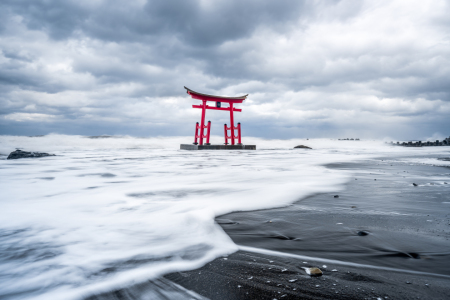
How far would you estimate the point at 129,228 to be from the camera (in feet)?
5.40

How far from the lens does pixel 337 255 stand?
121 cm

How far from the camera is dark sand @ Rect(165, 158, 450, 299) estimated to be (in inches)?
36.1

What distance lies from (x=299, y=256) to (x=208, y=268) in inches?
17.7

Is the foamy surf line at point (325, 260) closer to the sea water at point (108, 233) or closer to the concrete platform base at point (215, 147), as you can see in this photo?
the sea water at point (108, 233)

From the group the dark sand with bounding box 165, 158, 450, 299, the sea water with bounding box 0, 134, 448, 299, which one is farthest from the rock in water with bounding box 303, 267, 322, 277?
the sea water with bounding box 0, 134, 448, 299

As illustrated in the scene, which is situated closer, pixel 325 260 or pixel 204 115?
pixel 325 260

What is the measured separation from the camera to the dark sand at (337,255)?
92 cm

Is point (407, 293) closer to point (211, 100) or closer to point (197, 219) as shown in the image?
point (197, 219)

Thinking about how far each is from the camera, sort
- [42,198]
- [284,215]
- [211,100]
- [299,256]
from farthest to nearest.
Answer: [211,100] → [42,198] → [284,215] → [299,256]

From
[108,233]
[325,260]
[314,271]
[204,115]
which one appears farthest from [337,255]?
[204,115]

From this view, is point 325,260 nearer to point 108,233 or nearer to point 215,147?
point 108,233

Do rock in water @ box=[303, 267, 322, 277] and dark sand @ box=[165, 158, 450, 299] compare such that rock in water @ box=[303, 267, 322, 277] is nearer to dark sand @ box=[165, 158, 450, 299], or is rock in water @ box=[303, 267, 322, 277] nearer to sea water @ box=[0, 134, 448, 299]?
dark sand @ box=[165, 158, 450, 299]

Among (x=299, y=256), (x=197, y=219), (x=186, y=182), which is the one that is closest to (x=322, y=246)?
(x=299, y=256)

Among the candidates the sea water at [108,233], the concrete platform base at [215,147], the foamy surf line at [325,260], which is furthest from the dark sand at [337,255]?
the concrete platform base at [215,147]
